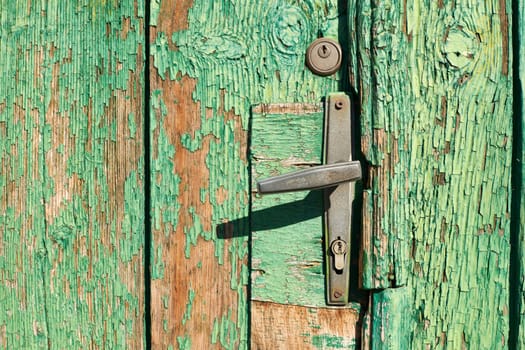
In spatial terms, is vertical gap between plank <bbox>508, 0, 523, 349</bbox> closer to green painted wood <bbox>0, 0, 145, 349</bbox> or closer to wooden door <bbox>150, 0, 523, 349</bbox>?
wooden door <bbox>150, 0, 523, 349</bbox>

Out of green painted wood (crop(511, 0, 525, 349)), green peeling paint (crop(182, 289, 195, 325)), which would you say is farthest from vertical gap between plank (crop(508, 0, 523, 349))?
green peeling paint (crop(182, 289, 195, 325))

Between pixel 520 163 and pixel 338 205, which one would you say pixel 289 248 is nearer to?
pixel 338 205

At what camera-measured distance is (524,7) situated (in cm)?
85

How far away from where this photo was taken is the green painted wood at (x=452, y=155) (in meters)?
0.85

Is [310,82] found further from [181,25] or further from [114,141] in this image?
[114,141]

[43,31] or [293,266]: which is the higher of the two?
[43,31]

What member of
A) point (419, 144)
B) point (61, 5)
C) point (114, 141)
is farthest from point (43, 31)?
point (419, 144)

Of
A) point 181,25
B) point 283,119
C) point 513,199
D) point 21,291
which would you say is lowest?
point 21,291

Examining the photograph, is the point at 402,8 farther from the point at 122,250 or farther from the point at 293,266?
the point at 122,250

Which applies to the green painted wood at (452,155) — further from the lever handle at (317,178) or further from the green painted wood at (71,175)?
the green painted wood at (71,175)

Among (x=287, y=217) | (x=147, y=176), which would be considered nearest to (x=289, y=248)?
(x=287, y=217)

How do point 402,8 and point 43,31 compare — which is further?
point 43,31

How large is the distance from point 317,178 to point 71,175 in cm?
43

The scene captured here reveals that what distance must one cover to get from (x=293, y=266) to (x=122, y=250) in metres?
0.28
